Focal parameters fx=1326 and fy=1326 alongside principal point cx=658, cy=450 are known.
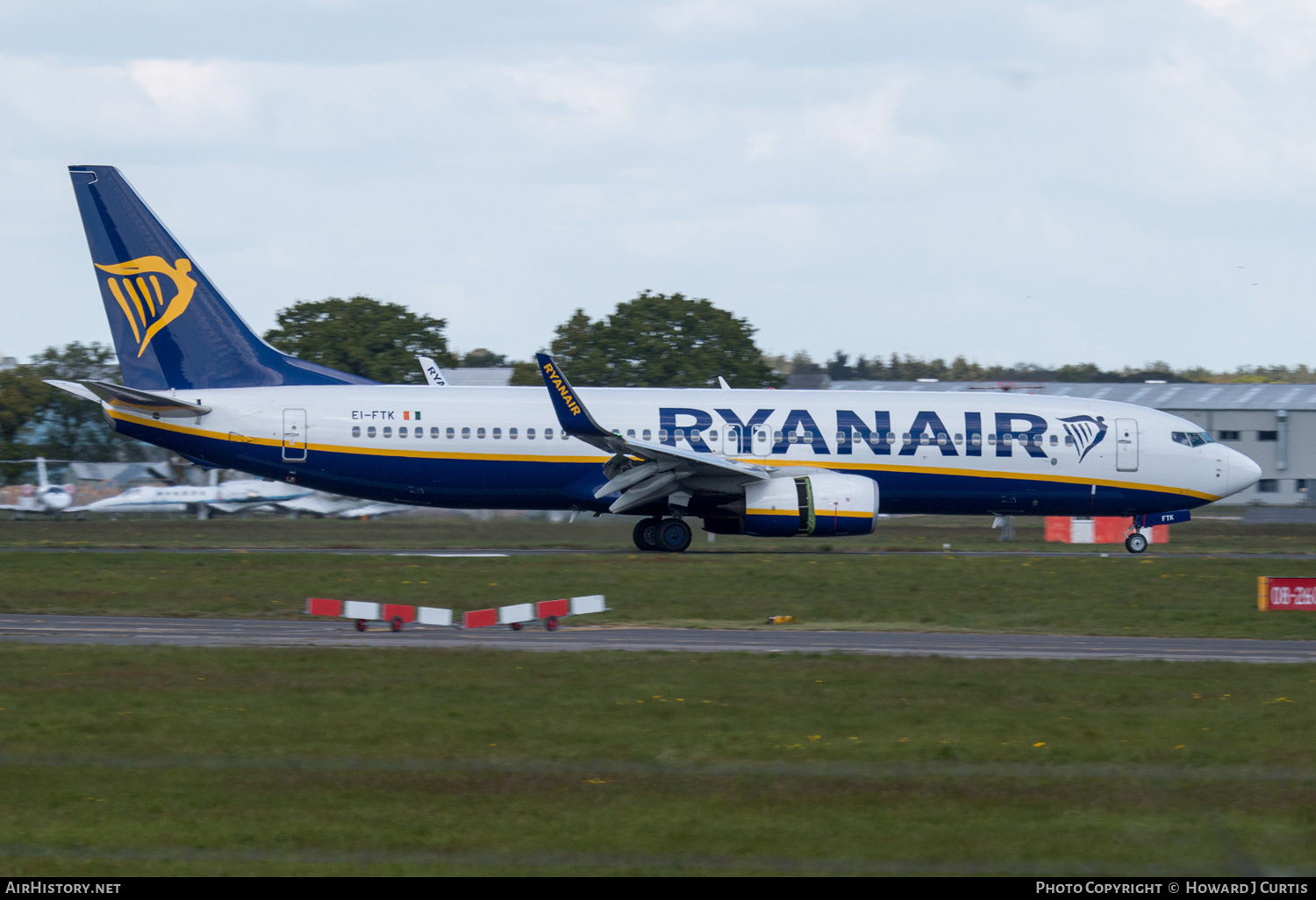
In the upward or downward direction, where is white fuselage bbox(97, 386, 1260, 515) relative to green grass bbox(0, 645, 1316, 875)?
upward

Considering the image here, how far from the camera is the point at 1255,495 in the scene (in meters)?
75.1

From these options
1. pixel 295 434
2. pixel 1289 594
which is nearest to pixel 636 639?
pixel 1289 594

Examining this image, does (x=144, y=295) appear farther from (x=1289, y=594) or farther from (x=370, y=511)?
(x=1289, y=594)

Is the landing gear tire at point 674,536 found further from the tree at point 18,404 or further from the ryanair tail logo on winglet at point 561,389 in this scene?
the tree at point 18,404

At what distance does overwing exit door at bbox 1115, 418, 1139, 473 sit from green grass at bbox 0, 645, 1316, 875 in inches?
661

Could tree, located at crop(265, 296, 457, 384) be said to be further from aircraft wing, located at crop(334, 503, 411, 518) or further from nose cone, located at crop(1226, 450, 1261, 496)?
nose cone, located at crop(1226, 450, 1261, 496)

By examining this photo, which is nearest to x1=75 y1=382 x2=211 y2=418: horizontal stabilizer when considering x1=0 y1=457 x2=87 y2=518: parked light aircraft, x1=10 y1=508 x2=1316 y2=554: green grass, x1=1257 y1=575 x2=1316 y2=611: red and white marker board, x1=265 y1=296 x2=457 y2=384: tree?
x1=10 y1=508 x2=1316 y2=554: green grass

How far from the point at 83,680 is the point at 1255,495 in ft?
237

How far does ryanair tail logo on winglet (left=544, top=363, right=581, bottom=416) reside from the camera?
28344mm

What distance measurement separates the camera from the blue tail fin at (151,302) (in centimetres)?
3167

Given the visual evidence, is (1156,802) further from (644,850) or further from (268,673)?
(268,673)

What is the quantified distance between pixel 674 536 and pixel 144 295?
14.0 m

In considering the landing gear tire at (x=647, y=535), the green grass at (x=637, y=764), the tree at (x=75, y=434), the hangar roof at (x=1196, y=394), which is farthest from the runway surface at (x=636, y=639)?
the hangar roof at (x=1196, y=394)
